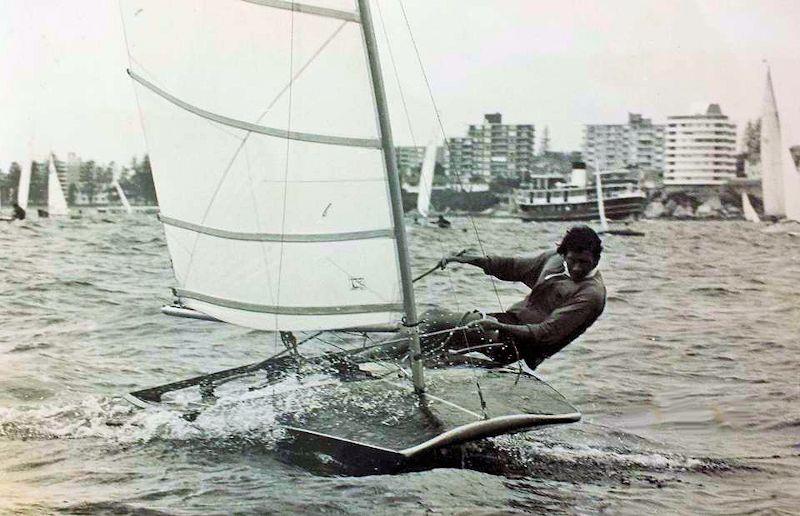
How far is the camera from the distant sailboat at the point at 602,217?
3.15m

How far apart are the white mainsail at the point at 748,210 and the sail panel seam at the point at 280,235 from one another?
4.84ft

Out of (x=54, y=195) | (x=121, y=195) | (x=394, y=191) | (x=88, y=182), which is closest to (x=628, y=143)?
(x=394, y=191)

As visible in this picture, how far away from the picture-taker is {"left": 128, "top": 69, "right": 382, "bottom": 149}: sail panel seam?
8.63ft

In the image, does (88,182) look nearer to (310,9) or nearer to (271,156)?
(271,156)

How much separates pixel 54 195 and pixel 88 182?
13 centimetres

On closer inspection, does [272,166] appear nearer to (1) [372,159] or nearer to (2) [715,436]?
(1) [372,159]

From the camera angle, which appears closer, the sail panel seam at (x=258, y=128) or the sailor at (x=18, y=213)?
the sail panel seam at (x=258, y=128)

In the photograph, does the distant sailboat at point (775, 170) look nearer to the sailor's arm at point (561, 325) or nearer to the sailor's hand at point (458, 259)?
the sailor's arm at point (561, 325)

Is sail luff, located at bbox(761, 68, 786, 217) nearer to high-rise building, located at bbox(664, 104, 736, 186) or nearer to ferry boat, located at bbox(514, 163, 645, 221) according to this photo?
high-rise building, located at bbox(664, 104, 736, 186)

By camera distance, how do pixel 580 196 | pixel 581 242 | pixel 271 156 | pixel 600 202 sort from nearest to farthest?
pixel 271 156
pixel 581 242
pixel 600 202
pixel 580 196

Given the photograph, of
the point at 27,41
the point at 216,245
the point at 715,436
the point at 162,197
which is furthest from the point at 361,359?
the point at 27,41

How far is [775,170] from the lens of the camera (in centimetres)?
314

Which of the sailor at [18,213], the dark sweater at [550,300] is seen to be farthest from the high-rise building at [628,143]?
the sailor at [18,213]

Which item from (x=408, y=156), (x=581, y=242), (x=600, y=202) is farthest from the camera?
(x=600, y=202)
